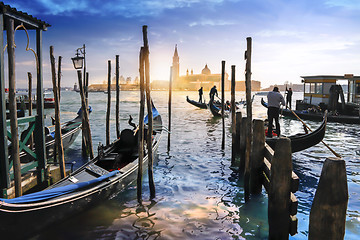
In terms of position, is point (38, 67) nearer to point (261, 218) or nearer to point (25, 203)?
point (25, 203)

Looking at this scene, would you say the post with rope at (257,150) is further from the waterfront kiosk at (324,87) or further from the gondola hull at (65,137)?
the waterfront kiosk at (324,87)

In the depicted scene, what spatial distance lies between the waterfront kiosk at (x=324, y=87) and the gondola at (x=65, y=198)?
14905 mm

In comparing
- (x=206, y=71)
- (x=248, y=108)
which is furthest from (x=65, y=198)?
(x=206, y=71)

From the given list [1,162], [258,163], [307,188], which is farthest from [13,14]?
[307,188]

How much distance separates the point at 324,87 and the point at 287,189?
16308mm

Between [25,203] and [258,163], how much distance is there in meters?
3.38

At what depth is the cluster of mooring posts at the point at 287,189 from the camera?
2.34 metres

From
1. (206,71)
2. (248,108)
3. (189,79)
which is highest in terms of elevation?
(206,71)

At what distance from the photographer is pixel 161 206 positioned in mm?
4938

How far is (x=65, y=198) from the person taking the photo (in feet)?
12.3

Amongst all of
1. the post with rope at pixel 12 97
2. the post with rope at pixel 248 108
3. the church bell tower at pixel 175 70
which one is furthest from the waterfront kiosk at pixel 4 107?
the church bell tower at pixel 175 70

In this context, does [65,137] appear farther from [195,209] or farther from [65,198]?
[195,209]

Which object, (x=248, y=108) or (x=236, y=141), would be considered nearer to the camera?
(x=248, y=108)

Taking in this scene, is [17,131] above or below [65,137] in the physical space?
above
